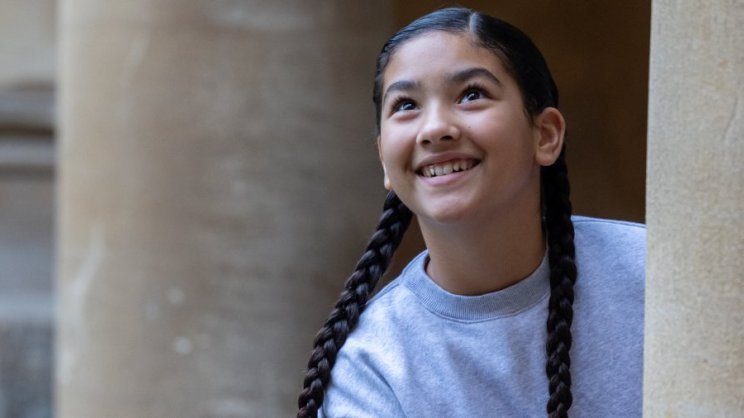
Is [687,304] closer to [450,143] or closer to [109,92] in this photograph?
[450,143]

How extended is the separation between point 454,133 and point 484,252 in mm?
214

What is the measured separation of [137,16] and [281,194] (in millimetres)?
759

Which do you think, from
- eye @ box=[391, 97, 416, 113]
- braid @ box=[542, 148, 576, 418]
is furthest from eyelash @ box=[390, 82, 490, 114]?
braid @ box=[542, 148, 576, 418]

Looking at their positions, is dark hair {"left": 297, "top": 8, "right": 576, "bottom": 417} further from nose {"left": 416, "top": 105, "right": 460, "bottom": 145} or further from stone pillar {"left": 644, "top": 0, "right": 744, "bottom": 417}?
stone pillar {"left": 644, "top": 0, "right": 744, "bottom": 417}

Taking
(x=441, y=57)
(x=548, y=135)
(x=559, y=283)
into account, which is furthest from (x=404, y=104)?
(x=559, y=283)

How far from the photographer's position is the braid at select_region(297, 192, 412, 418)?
7.48 ft

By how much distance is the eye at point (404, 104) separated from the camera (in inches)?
87.4

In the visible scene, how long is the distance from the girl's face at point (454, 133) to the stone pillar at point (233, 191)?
212cm

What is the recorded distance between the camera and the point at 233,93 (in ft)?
14.2

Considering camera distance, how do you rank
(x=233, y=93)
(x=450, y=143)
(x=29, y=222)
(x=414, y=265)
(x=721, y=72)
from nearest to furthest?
(x=721, y=72)
(x=450, y=143)
(x=414, y=265)
(x=233, y=93)
(x=29, y=222)

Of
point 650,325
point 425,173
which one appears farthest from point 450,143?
point 650,325

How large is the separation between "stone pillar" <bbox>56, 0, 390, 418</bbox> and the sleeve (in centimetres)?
212

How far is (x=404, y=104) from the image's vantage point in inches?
87.7

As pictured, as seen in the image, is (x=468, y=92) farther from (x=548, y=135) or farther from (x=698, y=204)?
(x=698, y=204)
